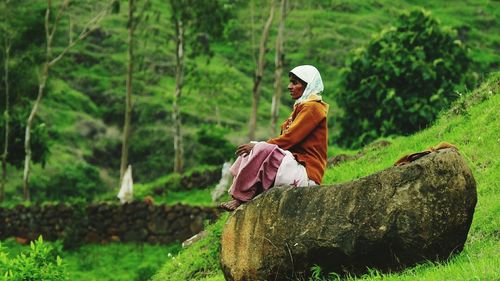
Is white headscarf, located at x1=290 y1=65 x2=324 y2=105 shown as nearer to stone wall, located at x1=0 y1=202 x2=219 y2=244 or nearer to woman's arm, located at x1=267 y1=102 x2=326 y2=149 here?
woman's arm, located at x1=267 y1=102 x2=326 y2=149

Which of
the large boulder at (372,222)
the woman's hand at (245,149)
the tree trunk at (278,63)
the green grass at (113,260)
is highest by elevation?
the woman's hand at (245,149)

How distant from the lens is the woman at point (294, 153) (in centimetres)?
775

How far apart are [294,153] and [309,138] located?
21 cm

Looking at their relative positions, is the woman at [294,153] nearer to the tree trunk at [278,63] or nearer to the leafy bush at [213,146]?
the tree trunk at [278,63]

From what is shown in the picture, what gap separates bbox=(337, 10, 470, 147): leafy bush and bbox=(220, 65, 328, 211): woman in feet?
64.5

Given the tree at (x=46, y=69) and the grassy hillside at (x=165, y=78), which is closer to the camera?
the tree at (x=46, y=69)

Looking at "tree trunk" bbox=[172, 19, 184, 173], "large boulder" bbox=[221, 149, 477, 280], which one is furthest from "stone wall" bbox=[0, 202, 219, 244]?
"large boulder" bbox=[221, 149, 477, 280]

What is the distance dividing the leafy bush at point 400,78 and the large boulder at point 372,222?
2047cm

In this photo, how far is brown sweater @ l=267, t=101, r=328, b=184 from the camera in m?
7.91

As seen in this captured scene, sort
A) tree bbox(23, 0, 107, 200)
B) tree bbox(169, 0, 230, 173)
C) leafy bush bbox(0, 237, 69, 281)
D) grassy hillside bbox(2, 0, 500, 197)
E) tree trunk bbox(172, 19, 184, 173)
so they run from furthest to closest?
grassy hillside bbox(2, 0, 500, 197)
tree bbox(169, 0, 230, 173)
tree trunk bbox(172, 19, 184, 173)
tree bbox(23, 0, 107, 200)
leafy bush bbox(0, 237, 69, 281)

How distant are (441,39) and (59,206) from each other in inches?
589

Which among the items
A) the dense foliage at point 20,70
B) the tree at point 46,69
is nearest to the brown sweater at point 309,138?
the tree at point 46,69

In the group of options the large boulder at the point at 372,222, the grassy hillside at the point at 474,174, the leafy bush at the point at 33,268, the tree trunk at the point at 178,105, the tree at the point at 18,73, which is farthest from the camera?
the tree trunk at the point at 178,105

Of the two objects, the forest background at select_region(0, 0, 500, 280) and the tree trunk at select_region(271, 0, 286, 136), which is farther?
the forest background at select_region(0, 0, 500, 280)
